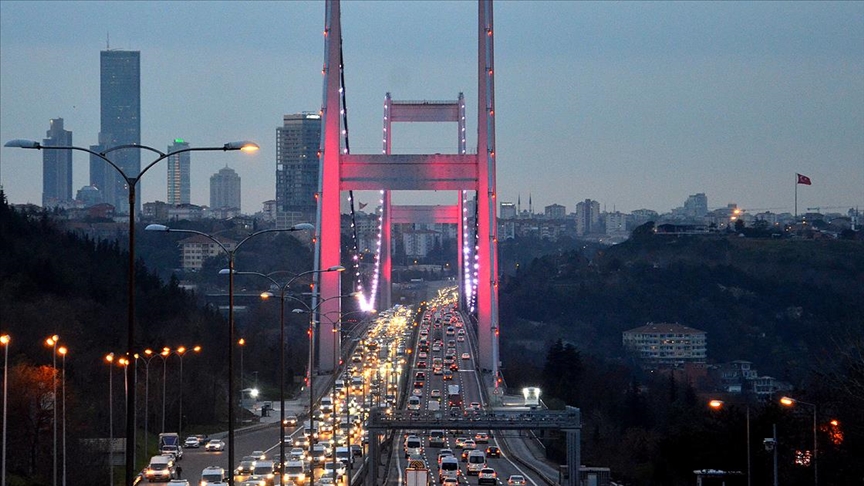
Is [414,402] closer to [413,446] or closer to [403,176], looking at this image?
[413,446]

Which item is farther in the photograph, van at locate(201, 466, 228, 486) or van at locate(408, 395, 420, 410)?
van at locate(408, 395, 420, 410)

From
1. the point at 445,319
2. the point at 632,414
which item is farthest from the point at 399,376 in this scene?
the point at 445,319

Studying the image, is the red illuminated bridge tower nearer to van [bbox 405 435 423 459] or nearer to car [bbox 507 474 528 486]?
van [bbox 405 435 423 459]

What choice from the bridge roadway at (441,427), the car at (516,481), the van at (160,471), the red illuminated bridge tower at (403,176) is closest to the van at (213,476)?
the bridge roadway at (441,427)

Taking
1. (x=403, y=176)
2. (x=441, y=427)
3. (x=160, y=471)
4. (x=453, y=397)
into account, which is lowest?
(x=453, y=397)

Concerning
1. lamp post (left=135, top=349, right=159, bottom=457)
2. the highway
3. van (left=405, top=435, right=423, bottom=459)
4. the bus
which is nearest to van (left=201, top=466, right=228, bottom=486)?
the highway

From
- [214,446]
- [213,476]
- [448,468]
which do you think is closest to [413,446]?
[214,446]
